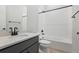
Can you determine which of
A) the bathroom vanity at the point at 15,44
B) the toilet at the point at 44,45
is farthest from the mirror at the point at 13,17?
the toilet at the point at 44,45

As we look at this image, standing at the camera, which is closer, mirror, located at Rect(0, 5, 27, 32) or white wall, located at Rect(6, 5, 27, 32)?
mirror, located at Rect(0, 5, 27, 32)

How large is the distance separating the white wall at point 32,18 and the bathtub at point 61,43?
420 mm

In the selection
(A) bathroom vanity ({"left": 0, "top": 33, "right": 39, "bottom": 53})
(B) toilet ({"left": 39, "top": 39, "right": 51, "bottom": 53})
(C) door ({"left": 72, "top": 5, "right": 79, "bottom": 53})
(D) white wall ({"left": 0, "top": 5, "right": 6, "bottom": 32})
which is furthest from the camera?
(B) toilet ({"left": 39, "top": 39, "right": 51, "bottom": 53})

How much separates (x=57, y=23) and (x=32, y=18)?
2.08 ft

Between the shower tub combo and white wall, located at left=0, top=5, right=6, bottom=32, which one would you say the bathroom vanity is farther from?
the shower tub combo

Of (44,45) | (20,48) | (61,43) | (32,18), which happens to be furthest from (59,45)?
(20,48)

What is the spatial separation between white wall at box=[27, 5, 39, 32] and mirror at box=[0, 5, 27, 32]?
0.10 meters

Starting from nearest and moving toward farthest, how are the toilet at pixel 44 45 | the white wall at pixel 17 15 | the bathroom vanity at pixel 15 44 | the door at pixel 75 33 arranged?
the bathroom vanity at pixel 15 44, the white wall at pixel 17 15, the door at pixel 75 33, the toilet at pixel 44 45

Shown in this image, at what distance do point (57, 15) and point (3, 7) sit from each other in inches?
49.0

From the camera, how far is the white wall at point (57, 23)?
6.91 ft

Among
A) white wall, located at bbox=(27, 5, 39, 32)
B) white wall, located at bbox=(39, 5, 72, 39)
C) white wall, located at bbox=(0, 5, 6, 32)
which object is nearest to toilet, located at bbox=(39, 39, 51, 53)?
white wall, located at bbox=(39, 5, 72, 39)

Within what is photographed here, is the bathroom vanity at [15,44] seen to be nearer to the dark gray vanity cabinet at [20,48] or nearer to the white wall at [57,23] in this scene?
the dark gray vanity cabinet at [20,48]

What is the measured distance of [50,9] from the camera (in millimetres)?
2158

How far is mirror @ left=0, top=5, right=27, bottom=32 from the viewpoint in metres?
1.72
